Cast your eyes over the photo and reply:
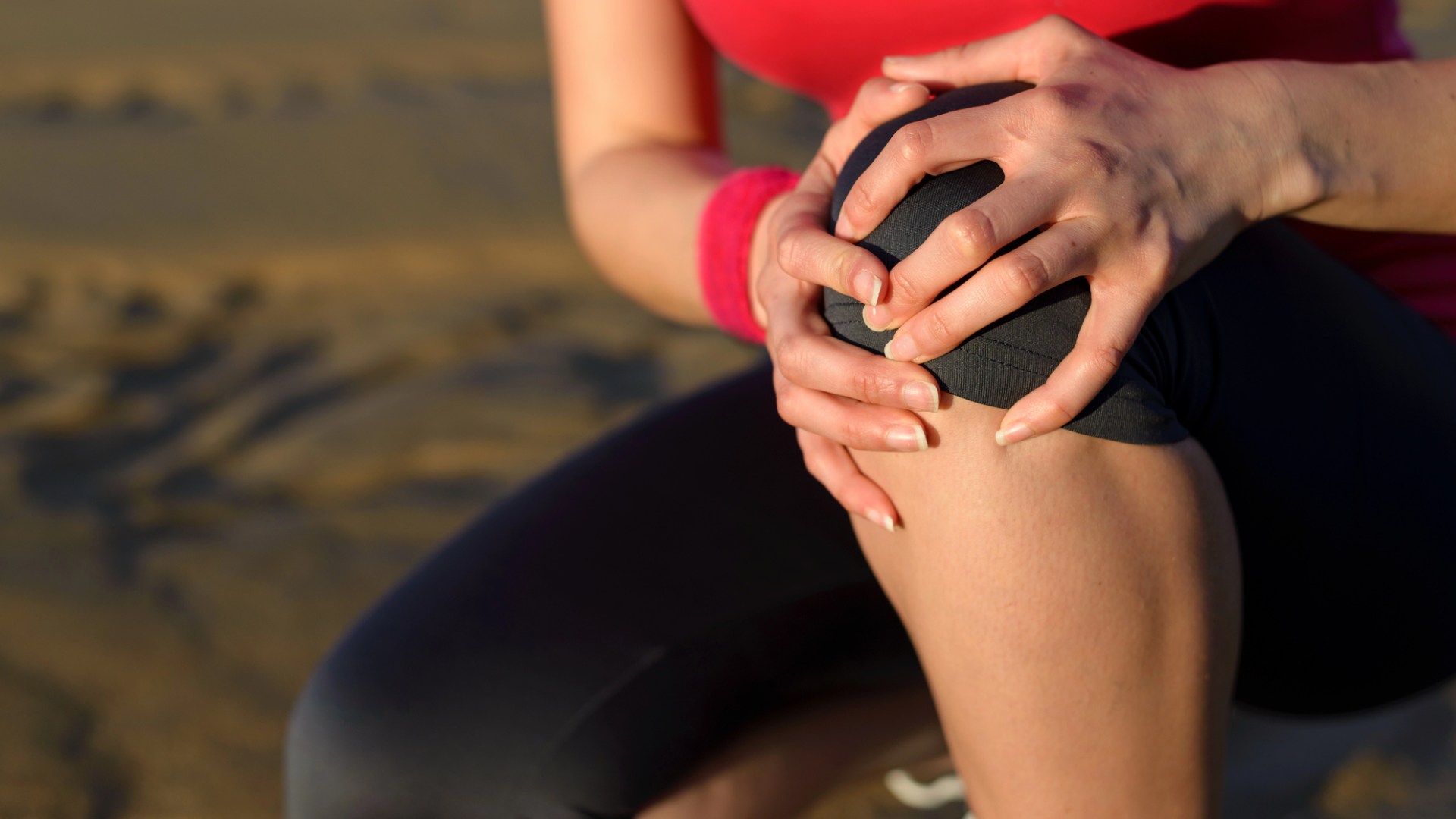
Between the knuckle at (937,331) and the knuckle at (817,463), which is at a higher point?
the knuckle at (937,331)

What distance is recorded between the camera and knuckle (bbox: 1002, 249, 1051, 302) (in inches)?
26.2

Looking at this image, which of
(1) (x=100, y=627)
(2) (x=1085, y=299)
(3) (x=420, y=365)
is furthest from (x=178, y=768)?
(2) (x=1085, y=299)

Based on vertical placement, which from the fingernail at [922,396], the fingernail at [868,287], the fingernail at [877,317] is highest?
the fingernail at [868,287]

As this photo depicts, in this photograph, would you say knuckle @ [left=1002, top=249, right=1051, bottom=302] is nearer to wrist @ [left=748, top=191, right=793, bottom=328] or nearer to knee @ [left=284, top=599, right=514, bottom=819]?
wrist @ [left=748, top=191, right=793, bottom=328]

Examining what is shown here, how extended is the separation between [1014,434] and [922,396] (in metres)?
0.06

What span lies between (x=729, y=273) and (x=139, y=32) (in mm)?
3244

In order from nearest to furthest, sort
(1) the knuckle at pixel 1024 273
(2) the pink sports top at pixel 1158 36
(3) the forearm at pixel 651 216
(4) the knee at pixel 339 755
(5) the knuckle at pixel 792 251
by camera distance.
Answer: (1) the knuckle at pixel 1024 273 < (5) the knuckle at pixel 792 251 < (2) the pink sports top at pixel 1158 36 < (4) the knee at pixel 339 755 < (3) the forearm at pixel 651 216

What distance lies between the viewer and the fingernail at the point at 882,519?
76 cm

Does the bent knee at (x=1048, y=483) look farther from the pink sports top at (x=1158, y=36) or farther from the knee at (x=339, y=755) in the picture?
the knee at (x=339, y=755)

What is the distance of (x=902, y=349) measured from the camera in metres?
0.70

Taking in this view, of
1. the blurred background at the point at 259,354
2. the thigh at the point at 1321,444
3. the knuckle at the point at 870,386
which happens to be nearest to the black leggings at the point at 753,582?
the thigh at the point at 1321,444

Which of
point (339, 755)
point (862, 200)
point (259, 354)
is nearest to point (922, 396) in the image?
point (862, 200)

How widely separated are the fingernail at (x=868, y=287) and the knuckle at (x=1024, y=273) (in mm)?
74

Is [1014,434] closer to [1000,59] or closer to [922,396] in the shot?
[922,396]
